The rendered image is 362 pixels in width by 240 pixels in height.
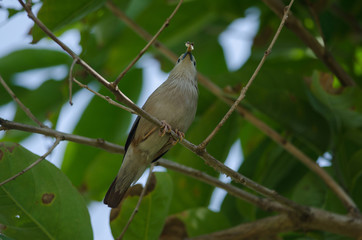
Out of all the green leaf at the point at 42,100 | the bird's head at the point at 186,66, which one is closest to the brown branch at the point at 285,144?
the bird's head at the point at 186,66

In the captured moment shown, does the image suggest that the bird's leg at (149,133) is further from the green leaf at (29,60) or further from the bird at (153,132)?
the green leaf at (29,60)

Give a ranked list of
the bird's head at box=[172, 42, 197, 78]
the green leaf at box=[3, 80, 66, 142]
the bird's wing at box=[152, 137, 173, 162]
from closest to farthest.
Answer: the bird's wing at box=[152, 137, 173, 162] < the bird's head at box=[172, 42, 197, 78] < the green leaf at box=[3, 80, 66, 142]

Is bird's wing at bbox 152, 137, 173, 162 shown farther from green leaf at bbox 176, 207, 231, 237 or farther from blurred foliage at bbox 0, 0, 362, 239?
green leaf at bbox 176, 207, 231, 237

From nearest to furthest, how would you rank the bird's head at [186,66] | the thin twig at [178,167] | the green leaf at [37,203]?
1. the thin twig at [178,167]
2. the green leaf at [37,203]
3. the bird's head at [186,66]

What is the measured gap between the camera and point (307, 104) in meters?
3.63

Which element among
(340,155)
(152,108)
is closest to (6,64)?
(152,108)

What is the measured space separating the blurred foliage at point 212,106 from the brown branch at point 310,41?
0.17 m

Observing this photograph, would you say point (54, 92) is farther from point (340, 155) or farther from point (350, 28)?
point (350, 28)

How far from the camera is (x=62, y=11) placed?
303 cm

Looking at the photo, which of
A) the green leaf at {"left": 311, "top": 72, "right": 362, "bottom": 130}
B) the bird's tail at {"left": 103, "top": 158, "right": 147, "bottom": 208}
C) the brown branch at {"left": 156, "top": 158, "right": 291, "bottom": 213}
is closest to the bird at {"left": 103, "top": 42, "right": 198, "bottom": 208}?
the bird's tail at {"left": 103, "top": 158, "right": 147, "bottom": 208}

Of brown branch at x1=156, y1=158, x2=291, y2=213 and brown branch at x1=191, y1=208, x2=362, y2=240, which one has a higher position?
brown branch at x1=156, y1=158, x2=291, y2=213

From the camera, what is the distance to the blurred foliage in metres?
3.11

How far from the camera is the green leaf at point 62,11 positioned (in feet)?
9.80

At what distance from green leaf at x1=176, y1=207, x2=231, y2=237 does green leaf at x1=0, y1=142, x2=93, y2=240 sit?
2.82 ft
